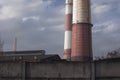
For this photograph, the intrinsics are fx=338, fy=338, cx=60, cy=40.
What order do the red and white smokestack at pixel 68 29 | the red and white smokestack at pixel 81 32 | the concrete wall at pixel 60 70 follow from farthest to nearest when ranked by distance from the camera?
the red and white smokestack at pixel 68 29
the red and white smokestack at pixel 81 32
the concrete wall at pixel 60 70

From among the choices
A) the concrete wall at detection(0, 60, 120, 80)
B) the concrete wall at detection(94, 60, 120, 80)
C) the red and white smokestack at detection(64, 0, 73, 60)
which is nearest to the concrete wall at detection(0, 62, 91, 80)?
the concrete wall at detection(0, 60, 120, 80)

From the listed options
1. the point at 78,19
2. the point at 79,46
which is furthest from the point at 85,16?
the point at 79,46

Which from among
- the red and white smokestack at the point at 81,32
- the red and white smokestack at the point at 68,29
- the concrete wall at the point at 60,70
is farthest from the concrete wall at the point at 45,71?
the red and white smokestack at the point at 68,29

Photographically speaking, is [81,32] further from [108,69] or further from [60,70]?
[108,69]

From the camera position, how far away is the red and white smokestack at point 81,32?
40156mm

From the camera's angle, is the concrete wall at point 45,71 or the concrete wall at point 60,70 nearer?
the concrete wall at point 60,70

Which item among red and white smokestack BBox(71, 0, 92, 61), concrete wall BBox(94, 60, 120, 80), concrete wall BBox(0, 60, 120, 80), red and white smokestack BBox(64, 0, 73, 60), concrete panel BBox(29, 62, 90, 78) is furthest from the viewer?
red and white smokestack BBox(64, 0, 73, 60)

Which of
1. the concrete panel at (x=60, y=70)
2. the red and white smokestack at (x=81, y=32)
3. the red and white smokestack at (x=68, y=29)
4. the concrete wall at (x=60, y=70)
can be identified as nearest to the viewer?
the concrete wall at (x=60, y=70)

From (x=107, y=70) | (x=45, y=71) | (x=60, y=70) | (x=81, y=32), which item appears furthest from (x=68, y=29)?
(x=107, y=70)

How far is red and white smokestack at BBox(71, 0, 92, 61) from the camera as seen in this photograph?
132 ft

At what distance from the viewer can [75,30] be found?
4131 cm

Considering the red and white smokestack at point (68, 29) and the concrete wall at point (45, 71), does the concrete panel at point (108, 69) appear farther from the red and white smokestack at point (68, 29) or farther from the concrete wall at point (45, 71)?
the red and white smokestack at point (68, 29)

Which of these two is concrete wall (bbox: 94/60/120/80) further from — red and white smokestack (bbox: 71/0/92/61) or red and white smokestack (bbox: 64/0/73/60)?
red and white smokestack (bbox: 64/0/73/60)

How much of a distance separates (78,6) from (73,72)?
2912 centimetres
